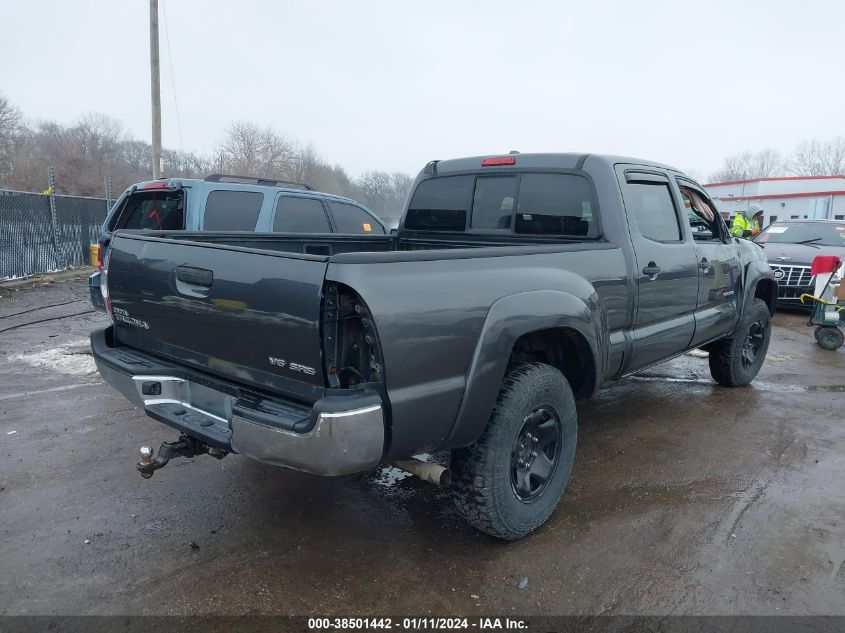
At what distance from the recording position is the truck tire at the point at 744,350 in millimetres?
5496

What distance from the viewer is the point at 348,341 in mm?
2314

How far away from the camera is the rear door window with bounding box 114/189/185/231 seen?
20.0 feet

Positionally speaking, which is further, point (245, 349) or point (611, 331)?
point (611, 331)

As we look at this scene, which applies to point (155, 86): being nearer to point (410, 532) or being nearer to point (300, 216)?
point (300, 216)

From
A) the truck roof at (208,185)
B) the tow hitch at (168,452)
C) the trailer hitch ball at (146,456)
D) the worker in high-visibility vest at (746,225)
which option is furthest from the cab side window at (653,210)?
the worker in high-visibility vest at (746,225)

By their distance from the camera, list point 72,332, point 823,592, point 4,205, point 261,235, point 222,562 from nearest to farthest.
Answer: point 823,592 < point 222,562 < point 261,235 < point 72,332 < point 4,205

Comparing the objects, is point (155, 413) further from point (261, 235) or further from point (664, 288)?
point (664, 288)

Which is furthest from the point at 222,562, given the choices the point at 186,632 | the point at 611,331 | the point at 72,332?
the point at 72,332

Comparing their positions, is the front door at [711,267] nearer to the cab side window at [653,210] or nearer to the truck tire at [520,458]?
the cab side window at [653,210]

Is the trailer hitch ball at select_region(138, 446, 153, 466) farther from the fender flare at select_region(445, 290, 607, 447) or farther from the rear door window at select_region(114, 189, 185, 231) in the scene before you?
the rear door window at select_region(114, 189, 185, 231)

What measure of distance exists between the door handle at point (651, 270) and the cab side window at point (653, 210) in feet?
0.70

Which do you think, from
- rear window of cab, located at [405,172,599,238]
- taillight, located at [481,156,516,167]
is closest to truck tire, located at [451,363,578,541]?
rear window of cab, located at [405,172,599,238]

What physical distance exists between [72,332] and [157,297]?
6082 millimetres

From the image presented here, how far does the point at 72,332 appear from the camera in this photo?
25.8 feet
